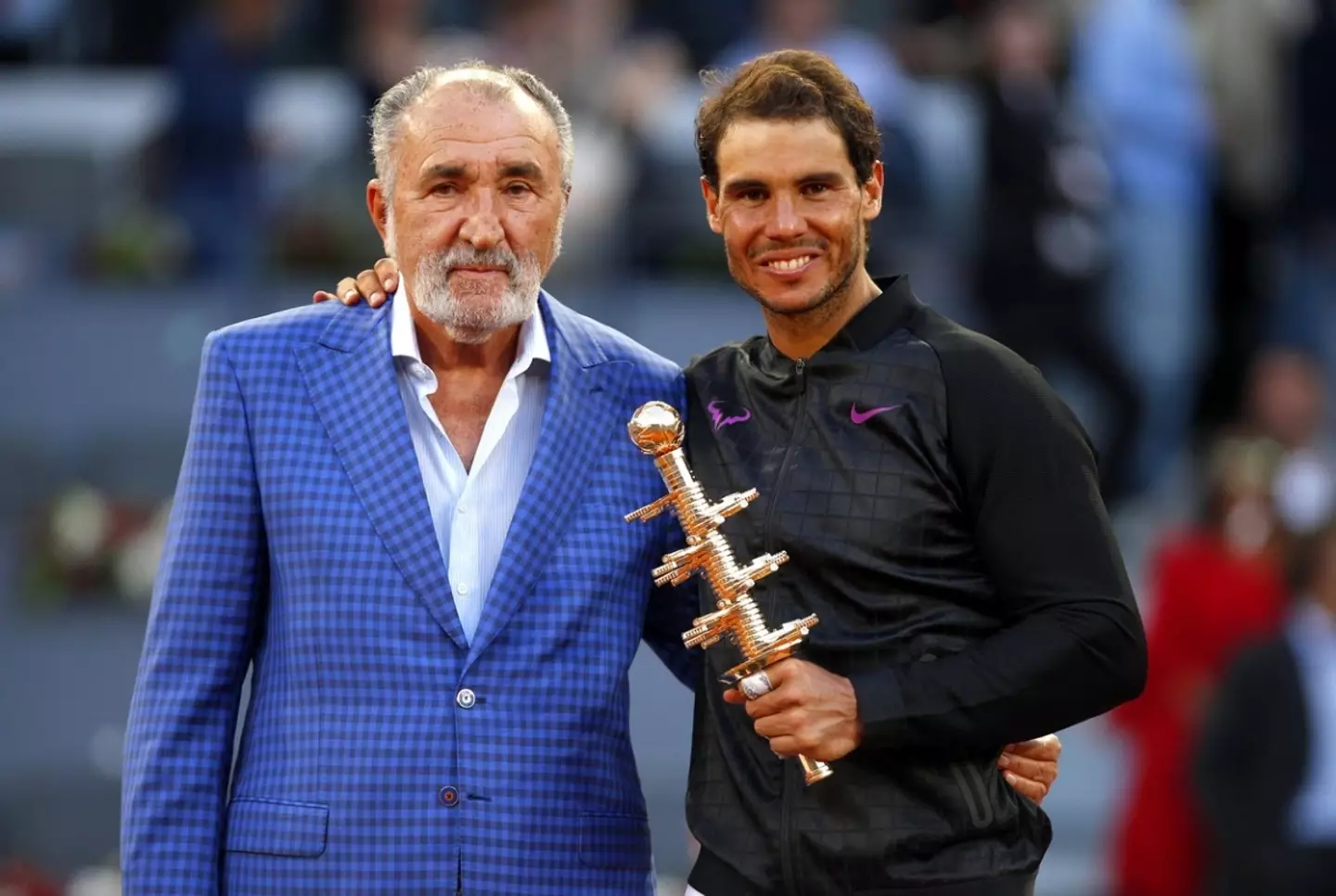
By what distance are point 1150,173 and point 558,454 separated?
6658mm

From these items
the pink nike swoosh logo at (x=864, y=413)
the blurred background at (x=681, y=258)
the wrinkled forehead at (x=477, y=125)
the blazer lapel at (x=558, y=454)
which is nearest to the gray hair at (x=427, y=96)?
the wrinkled forehead at (x=477, y=125)

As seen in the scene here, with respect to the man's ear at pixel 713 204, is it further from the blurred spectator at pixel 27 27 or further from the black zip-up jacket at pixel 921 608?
the blurred spectator at pixel 27 27

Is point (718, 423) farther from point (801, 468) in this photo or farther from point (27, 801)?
point (27, 801)

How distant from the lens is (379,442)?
3.92 meters

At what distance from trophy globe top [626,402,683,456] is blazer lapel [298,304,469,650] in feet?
1.49

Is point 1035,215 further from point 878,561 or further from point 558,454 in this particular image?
point 878,561

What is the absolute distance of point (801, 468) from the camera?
370cm

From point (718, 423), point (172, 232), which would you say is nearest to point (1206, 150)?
point (172, 232)

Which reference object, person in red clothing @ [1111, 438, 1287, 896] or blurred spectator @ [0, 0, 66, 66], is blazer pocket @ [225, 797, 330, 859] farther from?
blurred spectator @ [0, 0, 66, 66]

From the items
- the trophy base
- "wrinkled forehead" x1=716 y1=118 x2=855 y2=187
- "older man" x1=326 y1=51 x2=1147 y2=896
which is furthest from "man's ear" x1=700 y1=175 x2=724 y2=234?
the trophy base

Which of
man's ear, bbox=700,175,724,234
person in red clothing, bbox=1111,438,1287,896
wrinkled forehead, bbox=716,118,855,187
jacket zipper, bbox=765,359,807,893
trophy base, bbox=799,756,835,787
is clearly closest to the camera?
trophy base, bbox=799,756,835,787

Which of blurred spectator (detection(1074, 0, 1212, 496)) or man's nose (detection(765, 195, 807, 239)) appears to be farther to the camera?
blurred spectator (detection(1074, 0, 1212, 496))

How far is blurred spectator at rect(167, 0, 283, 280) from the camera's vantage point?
9.36 m

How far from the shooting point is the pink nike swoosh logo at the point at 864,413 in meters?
3.68
